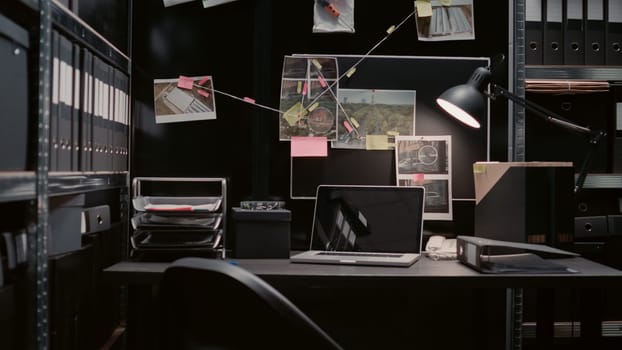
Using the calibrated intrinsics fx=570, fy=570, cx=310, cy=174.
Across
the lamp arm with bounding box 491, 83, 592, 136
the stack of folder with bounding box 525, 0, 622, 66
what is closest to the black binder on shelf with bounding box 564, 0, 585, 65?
the stack of folder with bounding box 525, 0, 622, 66

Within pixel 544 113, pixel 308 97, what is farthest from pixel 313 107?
pixel 544 113

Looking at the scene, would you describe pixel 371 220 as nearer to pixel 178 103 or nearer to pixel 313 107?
pixel 313 107

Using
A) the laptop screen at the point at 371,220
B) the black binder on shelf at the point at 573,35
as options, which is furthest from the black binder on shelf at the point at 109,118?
the black binder on shelf at the point at 573,35

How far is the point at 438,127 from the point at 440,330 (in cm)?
79

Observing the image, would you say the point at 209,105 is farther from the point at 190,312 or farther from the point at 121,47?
the point at 190,312

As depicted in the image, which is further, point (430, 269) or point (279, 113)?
point (279, 113)

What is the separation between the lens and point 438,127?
2236 millimetres

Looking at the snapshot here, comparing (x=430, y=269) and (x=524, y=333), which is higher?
(x=430, y=269)

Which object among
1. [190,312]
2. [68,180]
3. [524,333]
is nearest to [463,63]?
[524,333]

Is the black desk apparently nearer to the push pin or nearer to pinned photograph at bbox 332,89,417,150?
pinned photograph at bbox 332,89,417,150

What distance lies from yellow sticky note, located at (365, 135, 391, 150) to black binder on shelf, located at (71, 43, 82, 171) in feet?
3.48

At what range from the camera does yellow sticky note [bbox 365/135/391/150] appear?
7.22 feet

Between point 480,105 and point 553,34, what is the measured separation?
456mm

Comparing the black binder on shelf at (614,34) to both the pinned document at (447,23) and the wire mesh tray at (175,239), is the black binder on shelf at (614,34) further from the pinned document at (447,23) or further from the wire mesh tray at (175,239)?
the wire mesh tray at (175,239)
